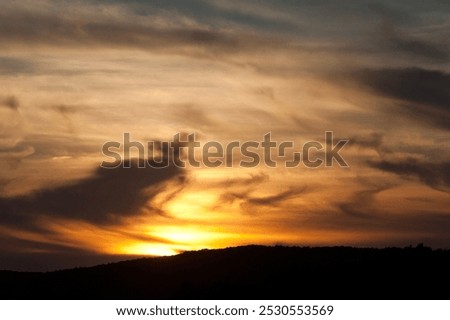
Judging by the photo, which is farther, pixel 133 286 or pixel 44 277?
pixel 44 277

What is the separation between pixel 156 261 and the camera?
132 ft

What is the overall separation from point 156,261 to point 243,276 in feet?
23.9

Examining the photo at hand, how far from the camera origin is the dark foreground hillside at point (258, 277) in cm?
2989

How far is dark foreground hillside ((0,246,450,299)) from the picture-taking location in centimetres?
2989

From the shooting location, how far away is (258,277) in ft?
109
